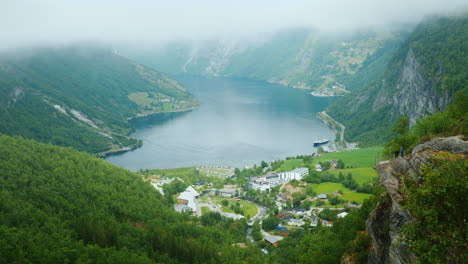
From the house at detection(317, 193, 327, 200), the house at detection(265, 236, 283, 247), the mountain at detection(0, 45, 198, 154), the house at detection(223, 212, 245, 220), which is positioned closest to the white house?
the house at detection(317, 193, 327, 200)

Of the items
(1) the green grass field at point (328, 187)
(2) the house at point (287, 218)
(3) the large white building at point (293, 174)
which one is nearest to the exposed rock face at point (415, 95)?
(1) the green grass field at point (328, 187)

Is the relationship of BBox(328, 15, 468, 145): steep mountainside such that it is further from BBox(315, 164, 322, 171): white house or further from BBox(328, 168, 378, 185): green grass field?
BBox(315, 164, 322, 171): white house

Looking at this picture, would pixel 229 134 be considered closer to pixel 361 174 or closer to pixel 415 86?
pixel 415 86

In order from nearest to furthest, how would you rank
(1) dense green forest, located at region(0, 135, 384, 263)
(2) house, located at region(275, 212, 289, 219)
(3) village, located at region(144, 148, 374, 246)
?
1. (1) dense green forest, located at region(0, 135, 384, 263)
2. (3) village, located at region(144, 148, 374, 246)
3. (2) house, located at region(275, 212, 289, 219)

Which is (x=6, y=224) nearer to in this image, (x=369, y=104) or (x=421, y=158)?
(x=421, y=158)

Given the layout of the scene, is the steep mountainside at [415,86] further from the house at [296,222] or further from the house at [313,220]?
the house at [296,222]

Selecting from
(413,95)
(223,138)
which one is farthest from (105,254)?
(413,95)
